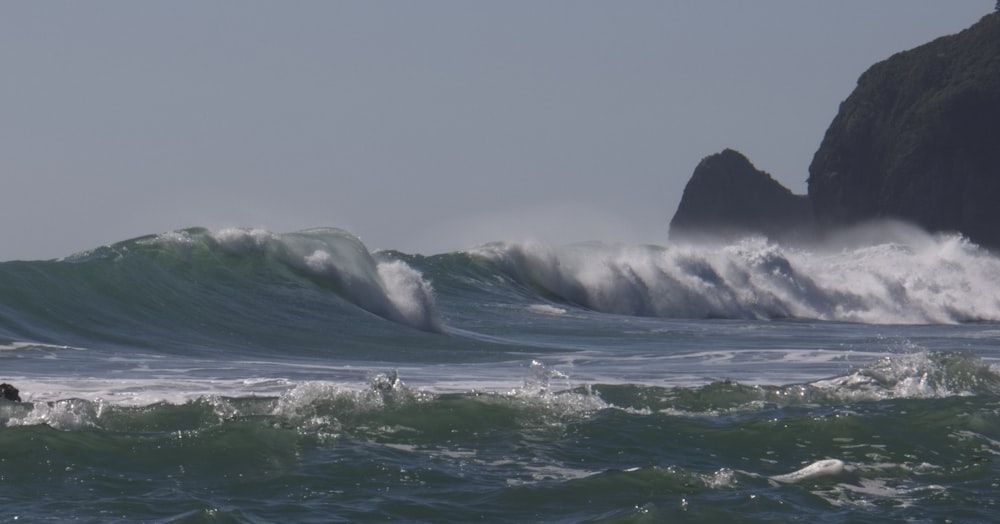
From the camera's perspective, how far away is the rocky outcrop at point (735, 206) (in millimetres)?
92562

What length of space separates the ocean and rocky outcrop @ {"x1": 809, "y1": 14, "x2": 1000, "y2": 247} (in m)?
54.9

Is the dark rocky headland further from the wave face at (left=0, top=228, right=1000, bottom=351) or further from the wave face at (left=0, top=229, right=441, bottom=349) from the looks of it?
the wave face at (left=0, top=229, right=441, bottom=349)

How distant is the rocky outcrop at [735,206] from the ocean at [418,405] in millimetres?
61998

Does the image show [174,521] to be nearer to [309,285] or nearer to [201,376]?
[201,376]

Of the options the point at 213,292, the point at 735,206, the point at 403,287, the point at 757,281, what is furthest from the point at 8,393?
the point at 735,206

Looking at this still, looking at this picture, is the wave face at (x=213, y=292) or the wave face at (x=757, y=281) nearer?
the wave face at (x=213, y=292)

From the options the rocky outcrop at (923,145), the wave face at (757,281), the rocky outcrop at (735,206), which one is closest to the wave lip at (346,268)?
the wave face at (757,281)

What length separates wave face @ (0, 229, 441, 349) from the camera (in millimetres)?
21719

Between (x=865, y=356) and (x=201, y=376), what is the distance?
9211mm

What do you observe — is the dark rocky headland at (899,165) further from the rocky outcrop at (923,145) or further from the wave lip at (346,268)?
the wave lip at (346,268)

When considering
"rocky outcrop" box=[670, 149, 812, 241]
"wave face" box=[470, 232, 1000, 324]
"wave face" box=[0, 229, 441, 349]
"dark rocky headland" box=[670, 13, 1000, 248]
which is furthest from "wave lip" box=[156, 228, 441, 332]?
"rocky outcrop" box=[670, 149, 812, 241]

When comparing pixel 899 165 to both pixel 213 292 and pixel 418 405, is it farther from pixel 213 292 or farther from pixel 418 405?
pixel 418 405

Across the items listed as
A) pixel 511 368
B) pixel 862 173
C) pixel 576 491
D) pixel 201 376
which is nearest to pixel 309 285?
pixel 511 368

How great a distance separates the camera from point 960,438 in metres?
12.2
